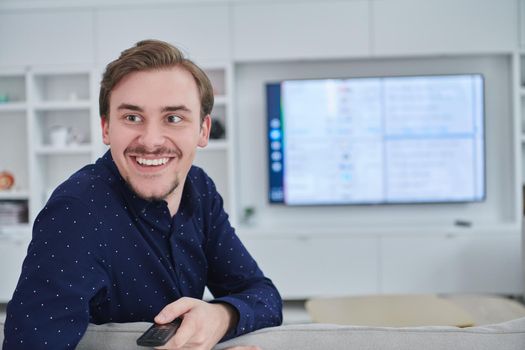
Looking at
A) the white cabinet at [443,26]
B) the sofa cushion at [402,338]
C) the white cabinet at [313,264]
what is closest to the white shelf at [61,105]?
the white cabinet at [313,264]

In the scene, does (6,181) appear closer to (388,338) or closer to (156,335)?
(156,335)

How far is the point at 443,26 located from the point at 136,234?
12.4 ft

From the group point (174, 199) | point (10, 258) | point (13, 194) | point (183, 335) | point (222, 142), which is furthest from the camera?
point (13, 194)

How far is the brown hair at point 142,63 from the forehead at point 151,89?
0.01 meters

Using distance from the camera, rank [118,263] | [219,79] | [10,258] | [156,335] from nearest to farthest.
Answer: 1. [156,335]
2. [118,263]
3. [10,258]
4. [219,79]

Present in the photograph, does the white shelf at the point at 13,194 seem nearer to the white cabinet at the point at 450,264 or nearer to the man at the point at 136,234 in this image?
the white cabinet at the point at 450,264

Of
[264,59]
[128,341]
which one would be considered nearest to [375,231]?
[264,59]

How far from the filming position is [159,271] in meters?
1.44

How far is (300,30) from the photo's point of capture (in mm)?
4668

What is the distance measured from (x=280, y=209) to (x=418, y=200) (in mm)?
1026

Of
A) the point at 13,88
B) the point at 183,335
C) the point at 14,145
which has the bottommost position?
the point at 183,335

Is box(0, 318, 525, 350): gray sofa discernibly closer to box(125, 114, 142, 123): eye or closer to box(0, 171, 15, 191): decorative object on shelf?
box(125, 114, 142, 123): eye

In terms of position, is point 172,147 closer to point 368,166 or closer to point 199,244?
point 199,244

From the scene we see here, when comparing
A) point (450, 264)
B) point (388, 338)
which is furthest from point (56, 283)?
point (450, 264)
